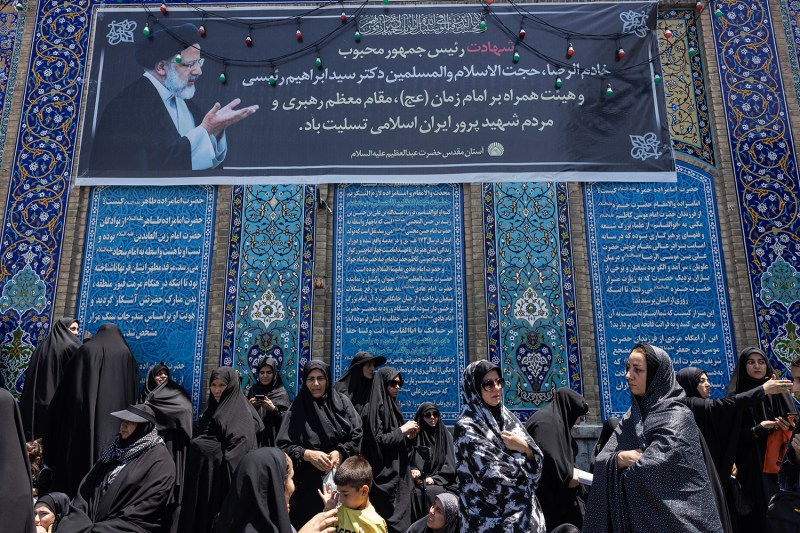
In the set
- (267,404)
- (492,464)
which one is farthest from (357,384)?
(492,464)

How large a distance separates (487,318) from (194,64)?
3660 millimetres

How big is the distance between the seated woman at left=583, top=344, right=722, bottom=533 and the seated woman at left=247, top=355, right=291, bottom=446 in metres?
2.81

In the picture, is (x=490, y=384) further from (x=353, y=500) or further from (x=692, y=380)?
(x=692, y=380)

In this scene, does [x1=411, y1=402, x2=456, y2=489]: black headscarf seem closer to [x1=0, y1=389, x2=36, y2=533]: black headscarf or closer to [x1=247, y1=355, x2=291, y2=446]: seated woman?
[x1=247, y1=355, x2=291, y2=446]: seated woman

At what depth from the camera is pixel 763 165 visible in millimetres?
6266

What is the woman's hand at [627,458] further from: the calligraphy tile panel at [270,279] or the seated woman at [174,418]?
the calligraphy tile panel at [270,279]

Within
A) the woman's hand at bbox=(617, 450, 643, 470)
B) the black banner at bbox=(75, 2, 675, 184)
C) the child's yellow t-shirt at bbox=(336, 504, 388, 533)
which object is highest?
the black banner at bbox=(75, 2, 675, 184)

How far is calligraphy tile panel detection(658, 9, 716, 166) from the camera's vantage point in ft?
21.0

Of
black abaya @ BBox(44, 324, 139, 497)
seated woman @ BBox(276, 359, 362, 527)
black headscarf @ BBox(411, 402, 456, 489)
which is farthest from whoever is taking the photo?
black abaya @ BBox(44, 324, 139, 497)

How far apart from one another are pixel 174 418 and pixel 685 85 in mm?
5368

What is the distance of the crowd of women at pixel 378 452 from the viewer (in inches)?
95.4

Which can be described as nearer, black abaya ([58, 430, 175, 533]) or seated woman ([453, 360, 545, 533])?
seated woman ([453, 360, 545, 533])

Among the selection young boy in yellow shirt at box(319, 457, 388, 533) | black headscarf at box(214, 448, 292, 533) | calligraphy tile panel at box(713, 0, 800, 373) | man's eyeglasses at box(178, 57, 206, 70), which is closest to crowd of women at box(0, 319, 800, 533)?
black headscarf at box(214, 448, 292, 533)

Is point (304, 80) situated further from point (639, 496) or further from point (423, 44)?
point (639, 496)
